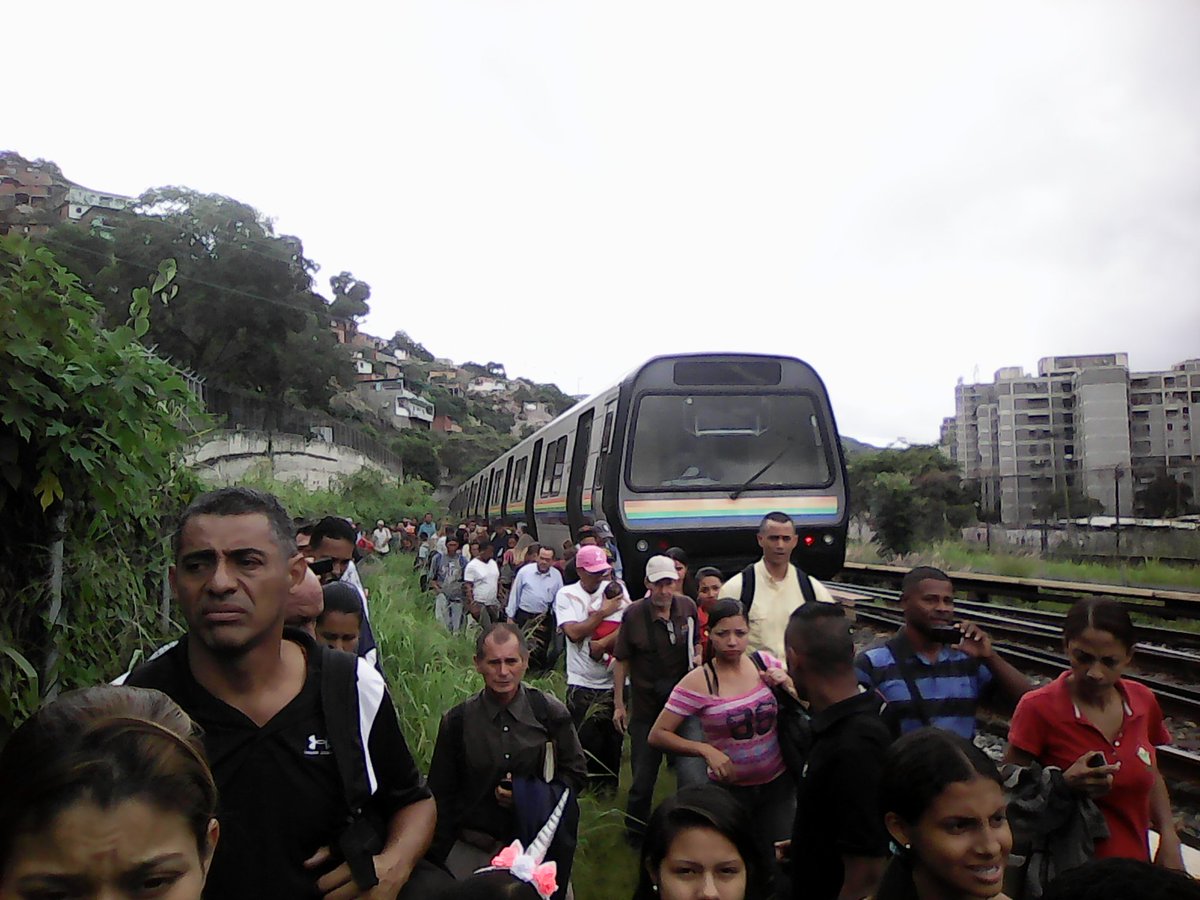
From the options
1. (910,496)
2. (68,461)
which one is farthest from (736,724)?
(910,496)

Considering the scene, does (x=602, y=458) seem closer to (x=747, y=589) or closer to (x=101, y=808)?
(x=747, y=589)

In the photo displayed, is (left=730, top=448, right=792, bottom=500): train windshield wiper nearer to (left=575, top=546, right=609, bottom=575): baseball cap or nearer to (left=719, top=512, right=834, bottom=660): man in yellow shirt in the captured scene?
(left=575, top=546, right=609, bottom=575): baseball cap

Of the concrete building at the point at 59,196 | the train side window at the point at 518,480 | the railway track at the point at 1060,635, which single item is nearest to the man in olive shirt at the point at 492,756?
the railway track at the point at 1060,635

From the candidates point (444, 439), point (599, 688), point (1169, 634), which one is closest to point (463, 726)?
point (599, 688)

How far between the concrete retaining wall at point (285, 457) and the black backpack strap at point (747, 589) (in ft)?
42.5

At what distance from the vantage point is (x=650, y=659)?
5227 mm

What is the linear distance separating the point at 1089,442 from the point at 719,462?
26.0 meters

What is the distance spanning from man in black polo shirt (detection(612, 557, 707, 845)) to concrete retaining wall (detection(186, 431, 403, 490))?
1242 centimetres

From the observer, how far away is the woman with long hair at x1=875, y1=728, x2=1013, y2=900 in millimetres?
2203

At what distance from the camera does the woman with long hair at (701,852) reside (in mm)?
2371

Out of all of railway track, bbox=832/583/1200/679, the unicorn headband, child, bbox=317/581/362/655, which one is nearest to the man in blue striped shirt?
the unicorn headband

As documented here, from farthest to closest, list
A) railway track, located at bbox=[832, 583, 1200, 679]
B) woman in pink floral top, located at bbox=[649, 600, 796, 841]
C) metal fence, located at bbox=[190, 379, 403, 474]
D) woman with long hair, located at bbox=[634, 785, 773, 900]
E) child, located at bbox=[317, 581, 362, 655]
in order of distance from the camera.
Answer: metal fence, located at bbox=[190, 379, 403, 474], railway track, located at bbox=[832, 583, 1200, 679], woman in pink floral top, located at bbox=[649, 600, 796, 841], child, located at bbox=[317, 581, 362, 655], woman with long hair, located at bbox=[634, 785, 773, 900]

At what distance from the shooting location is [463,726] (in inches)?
135

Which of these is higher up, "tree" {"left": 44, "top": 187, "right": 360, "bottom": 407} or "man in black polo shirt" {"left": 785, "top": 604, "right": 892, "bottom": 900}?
"tree" {"left": 44, "top": 187, "right": 360, "bottom": 407}
